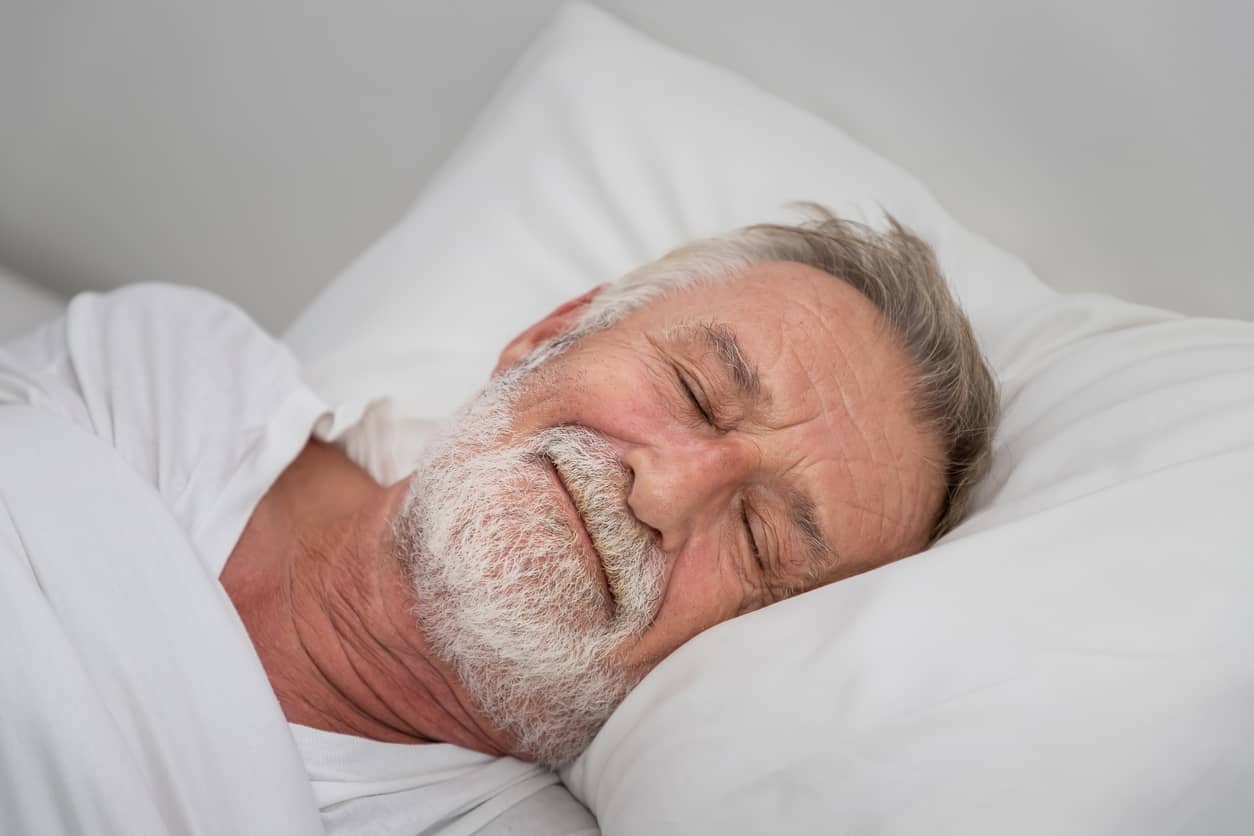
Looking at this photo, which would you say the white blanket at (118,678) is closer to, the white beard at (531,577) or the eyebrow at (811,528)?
the white beard at (531,577)

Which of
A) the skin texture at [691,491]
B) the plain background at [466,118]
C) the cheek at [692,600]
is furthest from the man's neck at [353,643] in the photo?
the plain background at [466,118]

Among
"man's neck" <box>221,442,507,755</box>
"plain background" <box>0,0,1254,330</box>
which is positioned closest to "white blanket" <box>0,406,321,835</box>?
"man's neck" <box>221,442,507,755</box>

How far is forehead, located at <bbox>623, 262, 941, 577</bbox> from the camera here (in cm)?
123

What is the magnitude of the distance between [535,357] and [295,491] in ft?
1.48

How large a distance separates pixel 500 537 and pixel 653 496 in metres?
0.18

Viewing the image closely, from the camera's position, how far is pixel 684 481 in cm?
115

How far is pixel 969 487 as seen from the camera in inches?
53.1

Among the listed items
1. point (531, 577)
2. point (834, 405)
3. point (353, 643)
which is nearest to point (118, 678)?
point (353, 643)

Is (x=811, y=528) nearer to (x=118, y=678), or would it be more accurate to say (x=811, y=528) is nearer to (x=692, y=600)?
(x=692, y=600)

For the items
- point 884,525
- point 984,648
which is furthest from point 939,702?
point 884,525

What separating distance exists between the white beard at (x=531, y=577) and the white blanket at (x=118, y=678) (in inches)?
8.7

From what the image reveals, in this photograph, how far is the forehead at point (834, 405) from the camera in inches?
48.3

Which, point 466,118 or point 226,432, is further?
point 466,118

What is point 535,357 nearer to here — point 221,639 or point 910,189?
point 221,639
